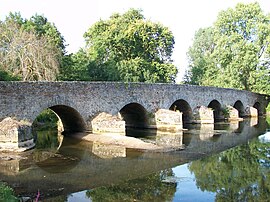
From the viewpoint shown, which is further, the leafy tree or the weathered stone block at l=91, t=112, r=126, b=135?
the leafy tree

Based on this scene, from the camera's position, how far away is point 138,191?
1002cm

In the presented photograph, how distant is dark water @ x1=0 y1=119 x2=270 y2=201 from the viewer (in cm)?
988

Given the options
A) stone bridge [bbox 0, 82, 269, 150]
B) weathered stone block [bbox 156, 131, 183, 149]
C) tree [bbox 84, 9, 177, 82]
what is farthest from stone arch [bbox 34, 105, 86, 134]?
tree [bbox 84, 9, 177, 82]

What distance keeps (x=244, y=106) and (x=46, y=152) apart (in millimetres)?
26108

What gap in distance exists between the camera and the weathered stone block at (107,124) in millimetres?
19250

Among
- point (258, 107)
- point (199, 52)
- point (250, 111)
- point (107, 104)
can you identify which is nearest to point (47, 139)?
point (107, 104)

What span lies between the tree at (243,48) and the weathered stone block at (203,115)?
1128cm

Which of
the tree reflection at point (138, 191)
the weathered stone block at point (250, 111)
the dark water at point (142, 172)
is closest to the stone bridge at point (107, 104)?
the dark water at point (142, 172)

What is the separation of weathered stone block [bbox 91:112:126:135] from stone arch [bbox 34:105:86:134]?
0.76 m

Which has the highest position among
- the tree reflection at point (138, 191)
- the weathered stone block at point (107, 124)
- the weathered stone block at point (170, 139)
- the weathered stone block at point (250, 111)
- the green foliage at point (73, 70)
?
the green foliage at point (73, 70)

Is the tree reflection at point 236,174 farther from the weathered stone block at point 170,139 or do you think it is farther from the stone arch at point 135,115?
→ the stone arch at point 135,115

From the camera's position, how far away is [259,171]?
41.4 ft

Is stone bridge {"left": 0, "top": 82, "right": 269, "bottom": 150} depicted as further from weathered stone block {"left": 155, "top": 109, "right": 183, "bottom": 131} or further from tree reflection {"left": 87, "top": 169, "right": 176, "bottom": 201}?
tree reflection {"left": 87, "top": 169, "right": 176, "bottom": 201}

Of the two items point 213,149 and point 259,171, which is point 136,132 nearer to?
point 213,149
